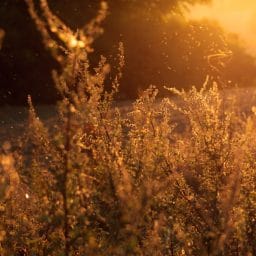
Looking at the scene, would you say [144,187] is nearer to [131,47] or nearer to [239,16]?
[131,47]

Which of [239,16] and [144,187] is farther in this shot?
[239,16]

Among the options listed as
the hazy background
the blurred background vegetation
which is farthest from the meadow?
the hazy background

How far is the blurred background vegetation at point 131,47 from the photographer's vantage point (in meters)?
15.8

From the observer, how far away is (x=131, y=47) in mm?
16734

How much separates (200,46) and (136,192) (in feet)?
45.9

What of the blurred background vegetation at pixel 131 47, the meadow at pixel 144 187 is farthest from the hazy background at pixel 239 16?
the meadow at pixel 144 187

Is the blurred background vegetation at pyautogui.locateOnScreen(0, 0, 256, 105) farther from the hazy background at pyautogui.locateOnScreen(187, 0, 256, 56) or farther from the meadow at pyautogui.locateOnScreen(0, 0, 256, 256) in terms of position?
the meadow at pyautogui.locateOnScreen(0, 0, 256, 256)

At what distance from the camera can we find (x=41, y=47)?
52.9ft

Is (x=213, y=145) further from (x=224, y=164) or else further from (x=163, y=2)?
(x=163, y=2)

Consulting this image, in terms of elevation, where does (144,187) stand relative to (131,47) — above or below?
below

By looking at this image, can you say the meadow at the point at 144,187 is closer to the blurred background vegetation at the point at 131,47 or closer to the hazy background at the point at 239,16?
the blurred background vegetation at the point at 131,47

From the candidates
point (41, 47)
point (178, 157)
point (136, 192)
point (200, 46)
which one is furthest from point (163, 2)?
point (136, 192)

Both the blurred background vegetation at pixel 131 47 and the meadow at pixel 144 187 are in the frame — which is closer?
the meadow at pixel 144 187

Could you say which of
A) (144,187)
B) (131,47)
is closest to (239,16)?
(131,47)
